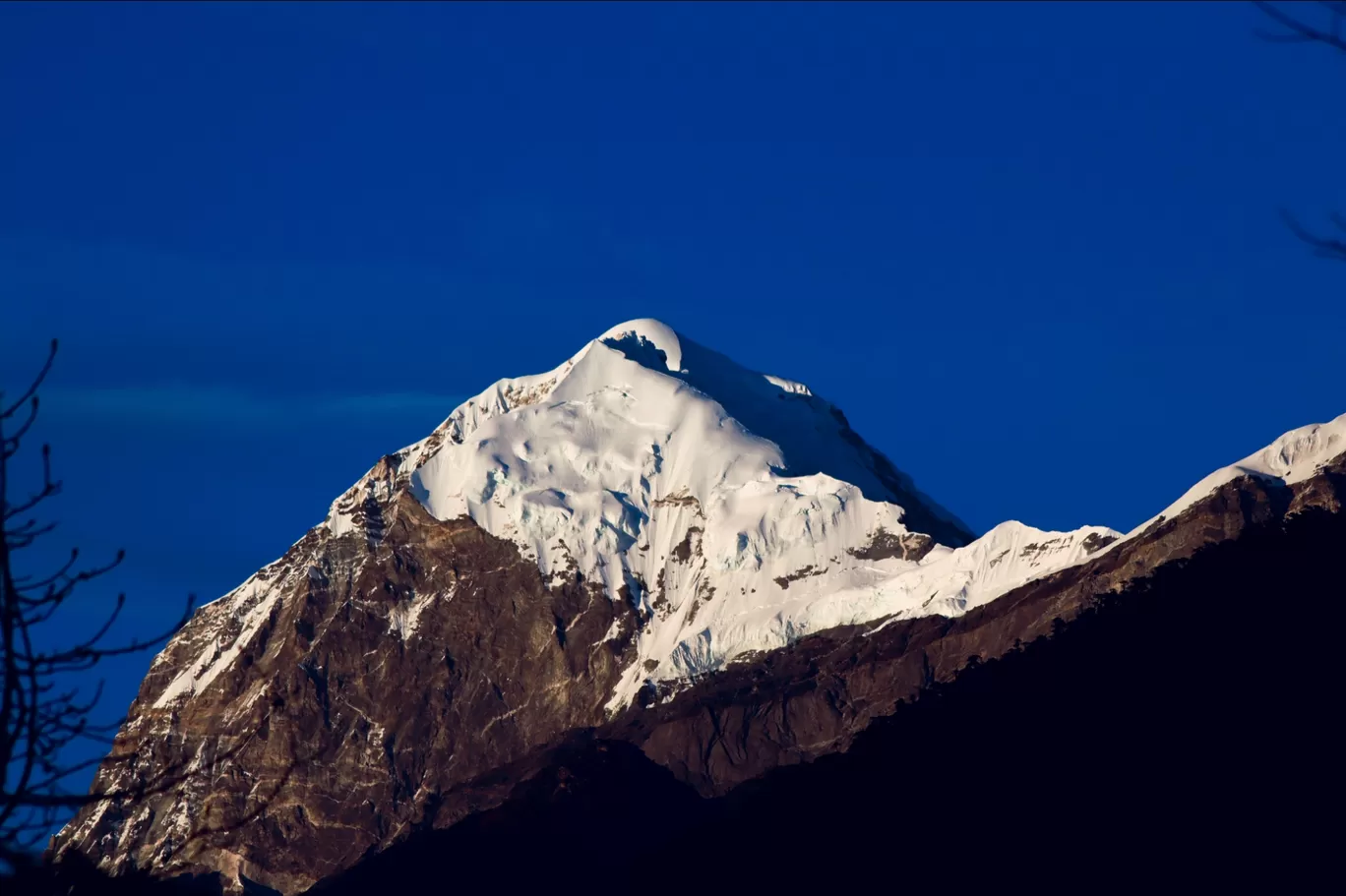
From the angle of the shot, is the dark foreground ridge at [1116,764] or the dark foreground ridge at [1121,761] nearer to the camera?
the dark foreground ridge at [1116,764]

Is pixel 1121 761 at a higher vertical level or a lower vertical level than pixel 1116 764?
higher

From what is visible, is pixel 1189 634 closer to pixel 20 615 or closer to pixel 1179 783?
pixel 1179 783

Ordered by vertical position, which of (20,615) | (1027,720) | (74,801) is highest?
(1027,720)

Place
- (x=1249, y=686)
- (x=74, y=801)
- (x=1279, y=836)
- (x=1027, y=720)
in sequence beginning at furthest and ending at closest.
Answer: (x=1027, y=720) < (x=1249, y=686) < (x=1279, y=836) < (x=74, y=801)

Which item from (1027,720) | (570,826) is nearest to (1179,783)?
(1027,720)

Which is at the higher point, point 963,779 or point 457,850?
point 457,850

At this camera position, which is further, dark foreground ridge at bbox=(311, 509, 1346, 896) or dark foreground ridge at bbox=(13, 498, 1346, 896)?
dark foreground ridge at bbox=(311, 509, 1346, 896)

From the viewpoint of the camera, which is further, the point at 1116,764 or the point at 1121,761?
the point at 1121,761

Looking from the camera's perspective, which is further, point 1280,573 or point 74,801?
point 1280,573

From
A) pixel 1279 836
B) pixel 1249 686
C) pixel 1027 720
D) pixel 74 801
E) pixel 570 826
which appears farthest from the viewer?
pixel 570 826
